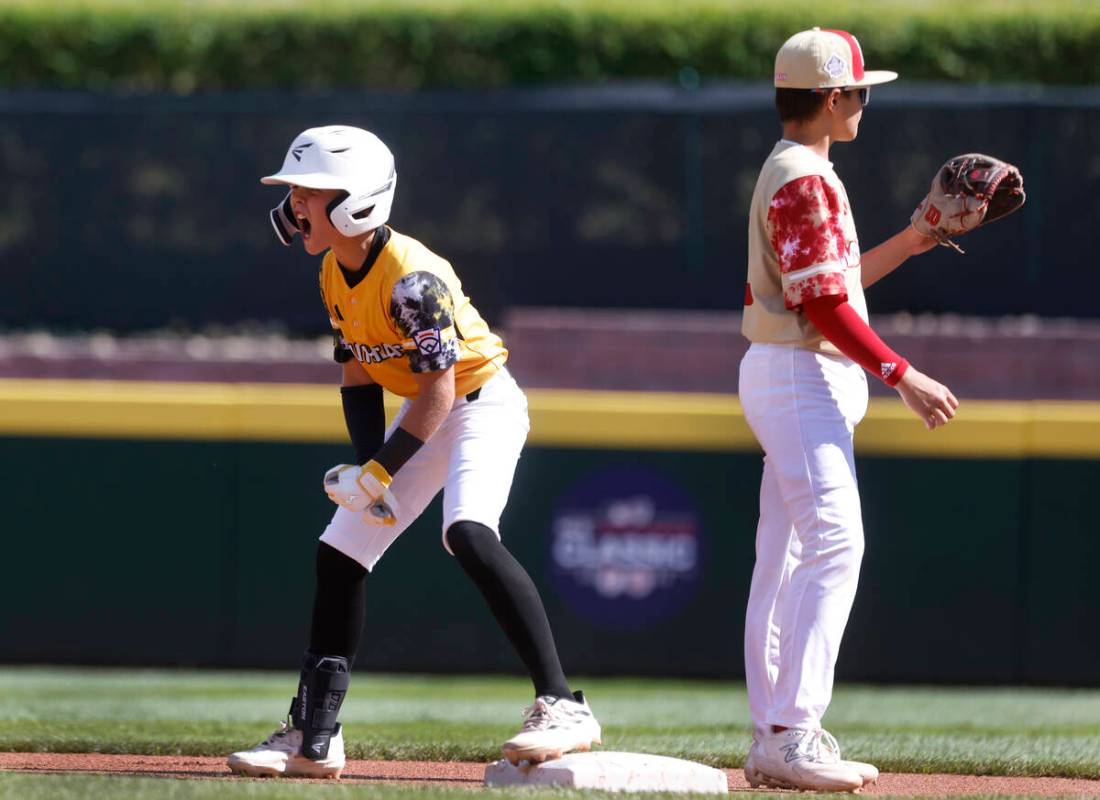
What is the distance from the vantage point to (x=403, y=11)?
13.8 metres

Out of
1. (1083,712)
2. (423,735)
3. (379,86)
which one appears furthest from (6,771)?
(379,86)

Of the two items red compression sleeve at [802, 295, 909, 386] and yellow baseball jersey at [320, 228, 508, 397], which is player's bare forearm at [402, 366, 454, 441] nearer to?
yellow baseball jersey at [320, 228, 508, 397]

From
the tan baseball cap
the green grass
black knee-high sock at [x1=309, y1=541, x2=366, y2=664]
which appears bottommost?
the green grass

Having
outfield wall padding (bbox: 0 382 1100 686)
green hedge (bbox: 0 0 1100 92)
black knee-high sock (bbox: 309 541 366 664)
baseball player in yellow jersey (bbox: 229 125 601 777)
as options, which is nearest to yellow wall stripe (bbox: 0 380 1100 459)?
outfield wall padding (bbox: 0 382 1100 686)

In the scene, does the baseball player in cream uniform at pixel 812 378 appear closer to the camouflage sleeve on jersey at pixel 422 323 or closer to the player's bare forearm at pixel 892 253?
the player's bare forearm at pixel 892 253

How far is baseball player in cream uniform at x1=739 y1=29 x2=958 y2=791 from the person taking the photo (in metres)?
4.38

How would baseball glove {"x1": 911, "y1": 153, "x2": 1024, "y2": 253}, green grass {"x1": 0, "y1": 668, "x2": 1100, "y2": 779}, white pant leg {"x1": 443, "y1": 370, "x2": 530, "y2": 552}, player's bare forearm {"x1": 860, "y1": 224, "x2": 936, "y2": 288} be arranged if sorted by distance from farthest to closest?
green grass {"x1": 0, "y1": 668, "x2": 1100, "y2": 779}, player's bare forearm {"x1": 860, "y1": 224, "x2": 936, "y2": 288}, baseball glove {"x1": 911, "y1": 153, "x2": 1024, "y2": 253}, white pant leg {"x1": 443, "y1": 370, "x2": 530, "y2": 552}

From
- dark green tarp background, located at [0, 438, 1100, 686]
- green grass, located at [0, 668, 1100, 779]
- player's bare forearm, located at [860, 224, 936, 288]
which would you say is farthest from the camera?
dark green tarp background, located at [0, 438, 1100, 686]

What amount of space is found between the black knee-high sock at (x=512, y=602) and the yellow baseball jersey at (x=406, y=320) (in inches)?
17.7

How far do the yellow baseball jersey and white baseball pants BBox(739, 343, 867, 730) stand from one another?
752 mm

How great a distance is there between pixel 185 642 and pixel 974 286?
6.11 m

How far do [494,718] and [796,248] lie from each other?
9.80ft

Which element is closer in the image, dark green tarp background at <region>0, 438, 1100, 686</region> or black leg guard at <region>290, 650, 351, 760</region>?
black leg guard at <region>290, 650, 351, 760</region>

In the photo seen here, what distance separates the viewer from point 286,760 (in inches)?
186
